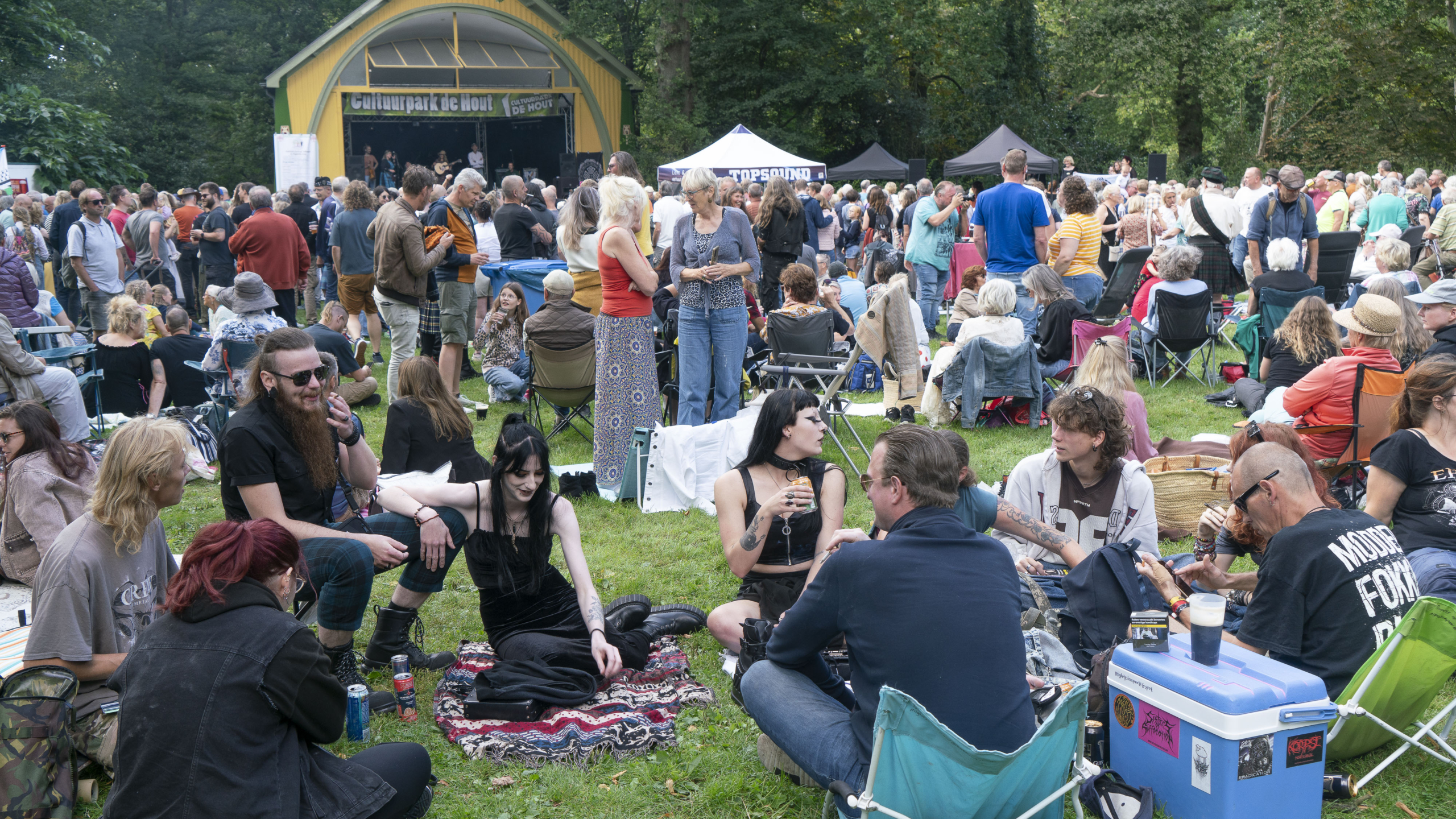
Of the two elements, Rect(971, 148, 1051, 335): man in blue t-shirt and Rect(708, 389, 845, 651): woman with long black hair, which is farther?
Rect(971, 148, 1051, 335): man in blue t-shirt

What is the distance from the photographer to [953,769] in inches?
103

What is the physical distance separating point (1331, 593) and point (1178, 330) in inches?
244

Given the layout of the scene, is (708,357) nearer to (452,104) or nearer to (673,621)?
(673,621)

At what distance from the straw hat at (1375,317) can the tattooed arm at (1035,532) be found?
2412 millimetres

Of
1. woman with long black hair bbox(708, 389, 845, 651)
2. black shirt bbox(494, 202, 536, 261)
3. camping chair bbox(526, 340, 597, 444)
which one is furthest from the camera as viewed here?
black shirt bbox(494, 202, 536, 261)

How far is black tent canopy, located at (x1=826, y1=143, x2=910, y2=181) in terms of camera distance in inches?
894

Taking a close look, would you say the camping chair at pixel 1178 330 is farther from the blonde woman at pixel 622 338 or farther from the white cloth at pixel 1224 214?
the blonde woman at pixel 622 338

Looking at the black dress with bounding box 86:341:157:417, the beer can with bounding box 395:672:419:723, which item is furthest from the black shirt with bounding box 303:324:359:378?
the beer can with bounding box 395:672:419:723

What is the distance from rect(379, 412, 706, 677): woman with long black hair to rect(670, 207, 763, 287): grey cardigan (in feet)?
8.98

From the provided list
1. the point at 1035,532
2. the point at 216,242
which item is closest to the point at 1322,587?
the point at 1035,532

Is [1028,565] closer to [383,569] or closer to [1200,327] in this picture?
[383,569]

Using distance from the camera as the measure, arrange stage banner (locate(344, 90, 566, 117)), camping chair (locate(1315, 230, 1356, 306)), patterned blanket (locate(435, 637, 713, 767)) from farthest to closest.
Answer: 1. stage banner (locate(344, 90, 566, 117))
2. camping chair (locate(1315, 230, 1356, 306))
3. patterned blanket (locate(435, 637, 713, 767))

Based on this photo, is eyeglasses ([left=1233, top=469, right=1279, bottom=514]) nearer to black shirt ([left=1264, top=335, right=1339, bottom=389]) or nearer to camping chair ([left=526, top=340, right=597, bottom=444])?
black shirt ([left=1264, top=335, right=1339, bottom=389])

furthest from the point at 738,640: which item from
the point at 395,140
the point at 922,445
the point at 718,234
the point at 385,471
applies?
the point at 395,140
